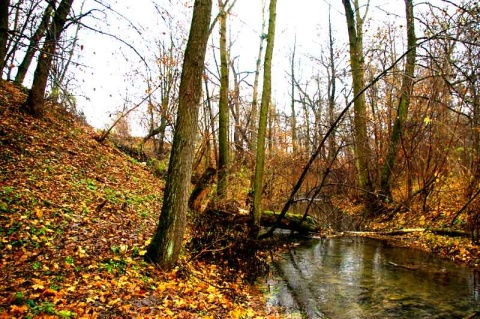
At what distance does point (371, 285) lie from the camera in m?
7.01

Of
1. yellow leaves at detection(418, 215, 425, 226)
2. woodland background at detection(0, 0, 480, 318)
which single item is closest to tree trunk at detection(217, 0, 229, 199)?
woodland background at detection(0, 0, 480, 318)

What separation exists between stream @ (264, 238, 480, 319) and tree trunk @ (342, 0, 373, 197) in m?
5.95

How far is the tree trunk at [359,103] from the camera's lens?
15.1 meters

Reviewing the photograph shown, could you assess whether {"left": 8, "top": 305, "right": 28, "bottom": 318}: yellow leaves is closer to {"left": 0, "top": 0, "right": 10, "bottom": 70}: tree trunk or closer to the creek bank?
{"left": 0, "top": 0, "right": 10, "bottom": 70}: tree trunk

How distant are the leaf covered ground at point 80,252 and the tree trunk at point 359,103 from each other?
31.5 ft

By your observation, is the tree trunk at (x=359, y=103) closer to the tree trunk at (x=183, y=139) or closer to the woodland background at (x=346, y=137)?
the woodland background at (x=346, y=137)

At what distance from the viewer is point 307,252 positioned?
982cm

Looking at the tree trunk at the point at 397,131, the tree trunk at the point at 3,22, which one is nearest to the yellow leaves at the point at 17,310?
the tree trunk at the point at 3,22

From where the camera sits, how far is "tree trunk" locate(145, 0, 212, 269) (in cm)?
560

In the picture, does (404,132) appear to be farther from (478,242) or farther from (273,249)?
(273,249)

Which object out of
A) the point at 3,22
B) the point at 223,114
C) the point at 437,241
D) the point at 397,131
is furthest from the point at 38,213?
the point at 397,131

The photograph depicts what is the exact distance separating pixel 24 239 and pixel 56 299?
1751 millimetres

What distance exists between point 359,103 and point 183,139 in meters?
11.9

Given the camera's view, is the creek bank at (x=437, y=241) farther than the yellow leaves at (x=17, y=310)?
Yes
